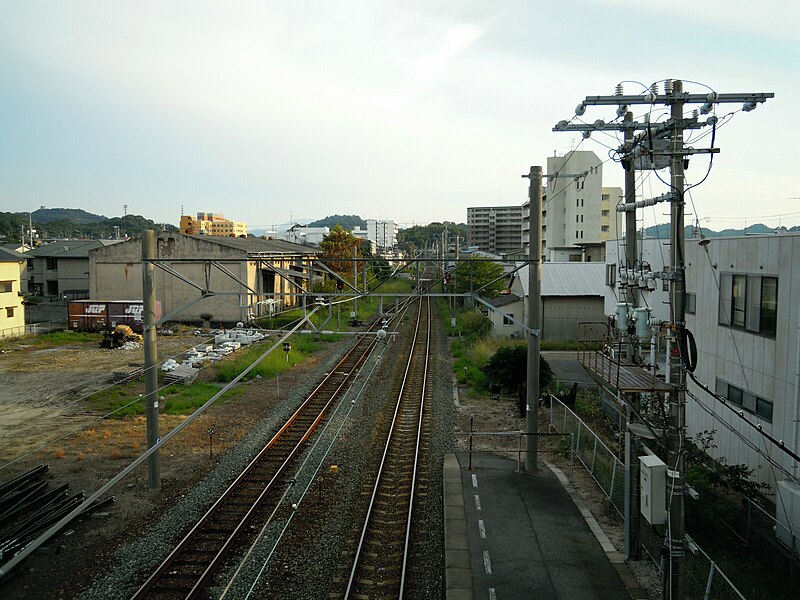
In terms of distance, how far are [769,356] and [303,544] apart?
799 cm

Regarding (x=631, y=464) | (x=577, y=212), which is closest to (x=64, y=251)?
(x=577, y=212)

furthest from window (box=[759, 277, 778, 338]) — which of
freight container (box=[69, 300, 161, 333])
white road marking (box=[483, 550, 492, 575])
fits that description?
freight container (box=[69, 300, 161, 333])

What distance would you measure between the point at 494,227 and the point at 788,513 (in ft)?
417

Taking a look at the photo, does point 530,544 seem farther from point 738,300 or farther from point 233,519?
point 738,300

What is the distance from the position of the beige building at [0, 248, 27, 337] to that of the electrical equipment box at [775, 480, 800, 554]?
3225 cm

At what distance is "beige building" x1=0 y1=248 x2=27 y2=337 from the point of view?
29.7 metres

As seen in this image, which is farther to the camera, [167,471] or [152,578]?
[167,471]

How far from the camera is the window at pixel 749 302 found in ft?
33.1

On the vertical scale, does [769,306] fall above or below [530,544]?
above

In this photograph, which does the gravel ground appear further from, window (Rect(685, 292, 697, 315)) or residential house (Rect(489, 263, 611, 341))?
residential house (Rect(489, 263, 611, 341))

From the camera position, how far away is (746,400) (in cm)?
1077

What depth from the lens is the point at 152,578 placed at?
23.9 feet

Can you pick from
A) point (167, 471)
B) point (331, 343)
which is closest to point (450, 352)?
point (331, 343)

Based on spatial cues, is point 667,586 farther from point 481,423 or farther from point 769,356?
point 481,423
